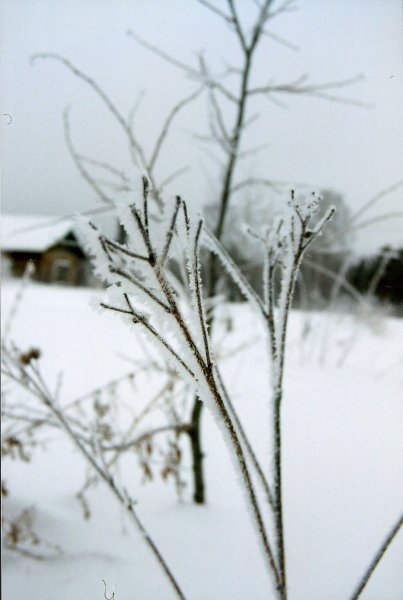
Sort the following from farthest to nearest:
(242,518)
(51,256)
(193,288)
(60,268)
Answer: (51,256)
(60,268)
(242,518)
(193,288)

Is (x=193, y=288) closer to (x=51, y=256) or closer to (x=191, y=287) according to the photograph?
(x=191, y=287)

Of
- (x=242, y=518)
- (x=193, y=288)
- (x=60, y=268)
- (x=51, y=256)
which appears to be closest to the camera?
(x=193, y=288)

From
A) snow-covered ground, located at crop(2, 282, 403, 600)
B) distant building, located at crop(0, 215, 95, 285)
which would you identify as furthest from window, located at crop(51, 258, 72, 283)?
snow-covered ground, located at crop(2, 282, 403, 600)

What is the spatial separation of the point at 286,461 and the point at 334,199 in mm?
1349

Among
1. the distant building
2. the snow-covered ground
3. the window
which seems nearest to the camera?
the snow-covered ground

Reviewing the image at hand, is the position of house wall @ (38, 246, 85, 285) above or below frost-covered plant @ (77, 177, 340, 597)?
below

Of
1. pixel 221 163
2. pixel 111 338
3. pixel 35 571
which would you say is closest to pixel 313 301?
pixel 111 338

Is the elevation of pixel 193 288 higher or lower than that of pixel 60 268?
higher

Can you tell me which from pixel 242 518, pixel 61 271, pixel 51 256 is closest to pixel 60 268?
pixel 61 271

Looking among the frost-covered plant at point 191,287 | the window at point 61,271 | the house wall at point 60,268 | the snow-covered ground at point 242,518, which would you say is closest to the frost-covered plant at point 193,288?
the frost-covered plant at point 191,287

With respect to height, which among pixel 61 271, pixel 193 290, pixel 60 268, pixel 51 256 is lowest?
pixel 61 271

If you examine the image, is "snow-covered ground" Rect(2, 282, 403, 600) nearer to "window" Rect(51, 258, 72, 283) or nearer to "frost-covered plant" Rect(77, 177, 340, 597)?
"frost-covered plant" Rect(77, 177, 340, 597)

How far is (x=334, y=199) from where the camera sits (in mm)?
2439

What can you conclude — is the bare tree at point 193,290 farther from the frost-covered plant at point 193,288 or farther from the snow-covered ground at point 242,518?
the snow-covered ground at point 242,518
